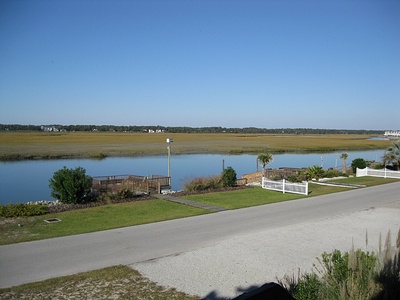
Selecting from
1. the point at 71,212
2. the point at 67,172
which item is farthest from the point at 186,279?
the point at 67,172

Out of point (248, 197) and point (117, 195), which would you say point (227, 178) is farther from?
point (117, 195)

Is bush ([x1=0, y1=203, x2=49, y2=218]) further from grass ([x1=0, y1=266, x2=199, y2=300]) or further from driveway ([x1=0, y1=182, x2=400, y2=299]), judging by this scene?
grass ([x1=0, y1=266, x2=199, y2=300])

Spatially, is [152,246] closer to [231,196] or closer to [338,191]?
[231,196]

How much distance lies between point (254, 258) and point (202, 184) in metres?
13.0

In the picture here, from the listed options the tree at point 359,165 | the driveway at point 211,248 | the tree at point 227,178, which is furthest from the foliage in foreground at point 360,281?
the tree at point 359,165

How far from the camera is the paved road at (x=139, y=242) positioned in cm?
898

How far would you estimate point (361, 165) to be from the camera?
33.3 metres

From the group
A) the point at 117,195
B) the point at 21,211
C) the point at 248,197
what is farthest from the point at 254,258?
the point at 117,195

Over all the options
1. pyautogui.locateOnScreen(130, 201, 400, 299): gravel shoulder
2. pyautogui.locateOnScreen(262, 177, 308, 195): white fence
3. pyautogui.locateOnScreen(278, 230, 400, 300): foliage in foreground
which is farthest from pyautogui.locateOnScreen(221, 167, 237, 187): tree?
pyautogui.locateOnScreen(278, 230, 400, 300): foliage in foreground

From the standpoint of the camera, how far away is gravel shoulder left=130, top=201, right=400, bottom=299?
7.96 metres

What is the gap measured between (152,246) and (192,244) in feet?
3.74

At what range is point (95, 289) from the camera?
297 inches

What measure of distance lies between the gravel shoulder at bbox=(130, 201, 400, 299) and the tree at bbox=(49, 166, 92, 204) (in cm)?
915

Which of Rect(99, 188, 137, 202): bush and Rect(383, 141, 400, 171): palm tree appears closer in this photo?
Rect(99, 188, 137, 202): bush
